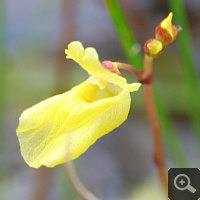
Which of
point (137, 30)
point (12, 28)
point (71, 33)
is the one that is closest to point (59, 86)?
point (71, 33)

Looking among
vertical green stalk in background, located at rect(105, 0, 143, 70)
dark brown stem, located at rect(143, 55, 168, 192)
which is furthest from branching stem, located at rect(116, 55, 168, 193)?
vertical green stalk in background, located at rect(105, 0, 143, 70)

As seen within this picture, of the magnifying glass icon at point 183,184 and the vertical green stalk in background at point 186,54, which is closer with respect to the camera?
the magnifying glass icon at point 183,184

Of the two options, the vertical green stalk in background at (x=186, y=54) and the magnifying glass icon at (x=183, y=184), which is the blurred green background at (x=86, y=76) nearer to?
the vertical green stalk in background at (x=186, y=54)

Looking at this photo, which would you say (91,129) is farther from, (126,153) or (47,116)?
(126,153)

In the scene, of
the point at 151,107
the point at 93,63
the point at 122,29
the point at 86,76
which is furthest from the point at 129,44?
the point at 86,76

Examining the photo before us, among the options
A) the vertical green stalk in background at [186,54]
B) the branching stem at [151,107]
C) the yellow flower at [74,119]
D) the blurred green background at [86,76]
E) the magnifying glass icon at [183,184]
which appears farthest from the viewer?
the blurred green background at [86,76]

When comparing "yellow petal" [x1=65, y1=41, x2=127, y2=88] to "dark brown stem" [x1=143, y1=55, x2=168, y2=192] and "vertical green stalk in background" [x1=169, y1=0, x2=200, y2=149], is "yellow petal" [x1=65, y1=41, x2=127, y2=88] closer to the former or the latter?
"dark brown stem" [x1=143, y1=55, x2=168, y2=192]

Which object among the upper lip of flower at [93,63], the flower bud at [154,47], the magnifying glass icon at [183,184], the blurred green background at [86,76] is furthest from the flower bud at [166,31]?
the magnifying glass icon at [183,184]
